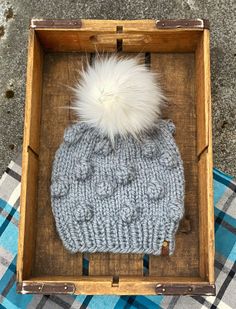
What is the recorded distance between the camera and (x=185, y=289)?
880 mm

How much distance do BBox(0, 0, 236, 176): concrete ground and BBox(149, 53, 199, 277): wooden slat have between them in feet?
0.49

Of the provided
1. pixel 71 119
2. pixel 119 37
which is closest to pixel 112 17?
pixel 119 37

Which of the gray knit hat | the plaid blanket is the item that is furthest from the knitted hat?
the plaid blanket

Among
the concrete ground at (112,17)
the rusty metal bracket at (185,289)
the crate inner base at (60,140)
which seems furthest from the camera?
the concrete ground at (112,17)

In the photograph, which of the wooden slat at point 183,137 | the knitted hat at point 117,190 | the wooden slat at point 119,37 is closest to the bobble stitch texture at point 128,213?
the knitted hat at point 117,190

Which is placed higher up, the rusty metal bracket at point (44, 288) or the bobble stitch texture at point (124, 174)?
the bobble stitch texture at point (124, 174)

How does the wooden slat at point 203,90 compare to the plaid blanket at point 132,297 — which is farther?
the plaid blanket at point 132,297

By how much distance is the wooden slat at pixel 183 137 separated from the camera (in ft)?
3.22

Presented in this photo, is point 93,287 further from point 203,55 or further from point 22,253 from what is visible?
point 203,55

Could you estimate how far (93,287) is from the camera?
891 millimetres

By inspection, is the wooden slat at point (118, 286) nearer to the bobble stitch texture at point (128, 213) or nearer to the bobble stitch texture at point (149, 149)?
the bobble stitch texture at point (128, 213)

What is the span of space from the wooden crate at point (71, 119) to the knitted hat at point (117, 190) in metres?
0.04

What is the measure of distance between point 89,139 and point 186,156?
212 mm

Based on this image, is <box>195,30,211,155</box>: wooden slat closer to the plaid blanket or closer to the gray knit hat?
the gray knit hat
